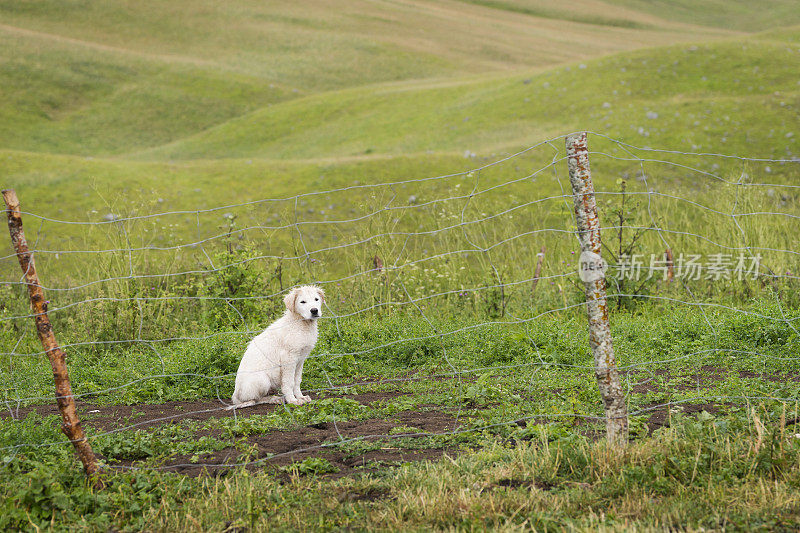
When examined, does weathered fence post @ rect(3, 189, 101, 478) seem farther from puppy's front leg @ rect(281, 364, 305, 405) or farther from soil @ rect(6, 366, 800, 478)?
puppy's front leg @ rect(281, 364, 305, 405)

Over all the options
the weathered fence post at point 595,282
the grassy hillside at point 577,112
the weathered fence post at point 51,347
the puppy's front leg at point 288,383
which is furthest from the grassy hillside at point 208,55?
the weathered fence post at point 595,282

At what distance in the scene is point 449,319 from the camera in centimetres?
794

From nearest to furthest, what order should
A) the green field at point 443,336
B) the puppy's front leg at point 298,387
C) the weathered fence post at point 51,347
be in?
the green field at point 443,336
the weathered fence post at point 51,347
the puppy's front leg at point 298,387

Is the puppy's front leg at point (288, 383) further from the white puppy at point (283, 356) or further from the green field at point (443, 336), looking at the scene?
the green field at point (443, 336)

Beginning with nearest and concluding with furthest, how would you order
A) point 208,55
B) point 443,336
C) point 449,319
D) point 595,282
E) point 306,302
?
point 595,282 < point 306,302 < point 443,336 < point 449,319 < point 208,55

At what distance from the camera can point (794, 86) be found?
840 inches

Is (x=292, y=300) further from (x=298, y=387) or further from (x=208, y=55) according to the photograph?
(x=208, y=55)

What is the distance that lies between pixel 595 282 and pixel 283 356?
268 cm

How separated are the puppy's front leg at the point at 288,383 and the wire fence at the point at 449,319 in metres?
0.21

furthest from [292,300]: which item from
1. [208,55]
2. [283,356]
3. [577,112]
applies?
[208,55]

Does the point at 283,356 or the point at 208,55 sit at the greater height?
the point at 208,55

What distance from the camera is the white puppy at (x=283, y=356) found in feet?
18.1

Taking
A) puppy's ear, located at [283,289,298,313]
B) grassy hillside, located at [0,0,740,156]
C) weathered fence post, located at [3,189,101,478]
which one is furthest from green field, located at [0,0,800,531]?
grassy hillside, located at [0,0,740,156]

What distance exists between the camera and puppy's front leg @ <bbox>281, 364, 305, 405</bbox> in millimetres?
5508
